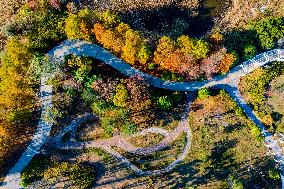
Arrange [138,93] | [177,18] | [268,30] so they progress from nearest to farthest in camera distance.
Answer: [138,93] < [268,30] < [177,18]

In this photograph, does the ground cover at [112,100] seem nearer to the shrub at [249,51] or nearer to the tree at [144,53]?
the tree at [144,53]

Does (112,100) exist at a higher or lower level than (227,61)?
lower

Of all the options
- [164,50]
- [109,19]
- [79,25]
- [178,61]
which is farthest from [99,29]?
[178,61]

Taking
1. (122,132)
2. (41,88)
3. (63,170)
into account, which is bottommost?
(63,170)

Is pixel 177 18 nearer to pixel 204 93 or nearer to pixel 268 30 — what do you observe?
pixel 268 30

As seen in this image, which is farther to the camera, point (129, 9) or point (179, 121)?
point (129, 9)

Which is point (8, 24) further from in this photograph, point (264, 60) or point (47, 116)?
point (264, 60)

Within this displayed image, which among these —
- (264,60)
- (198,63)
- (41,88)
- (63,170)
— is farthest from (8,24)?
(264,60)

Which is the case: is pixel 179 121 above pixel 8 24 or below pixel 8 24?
below
